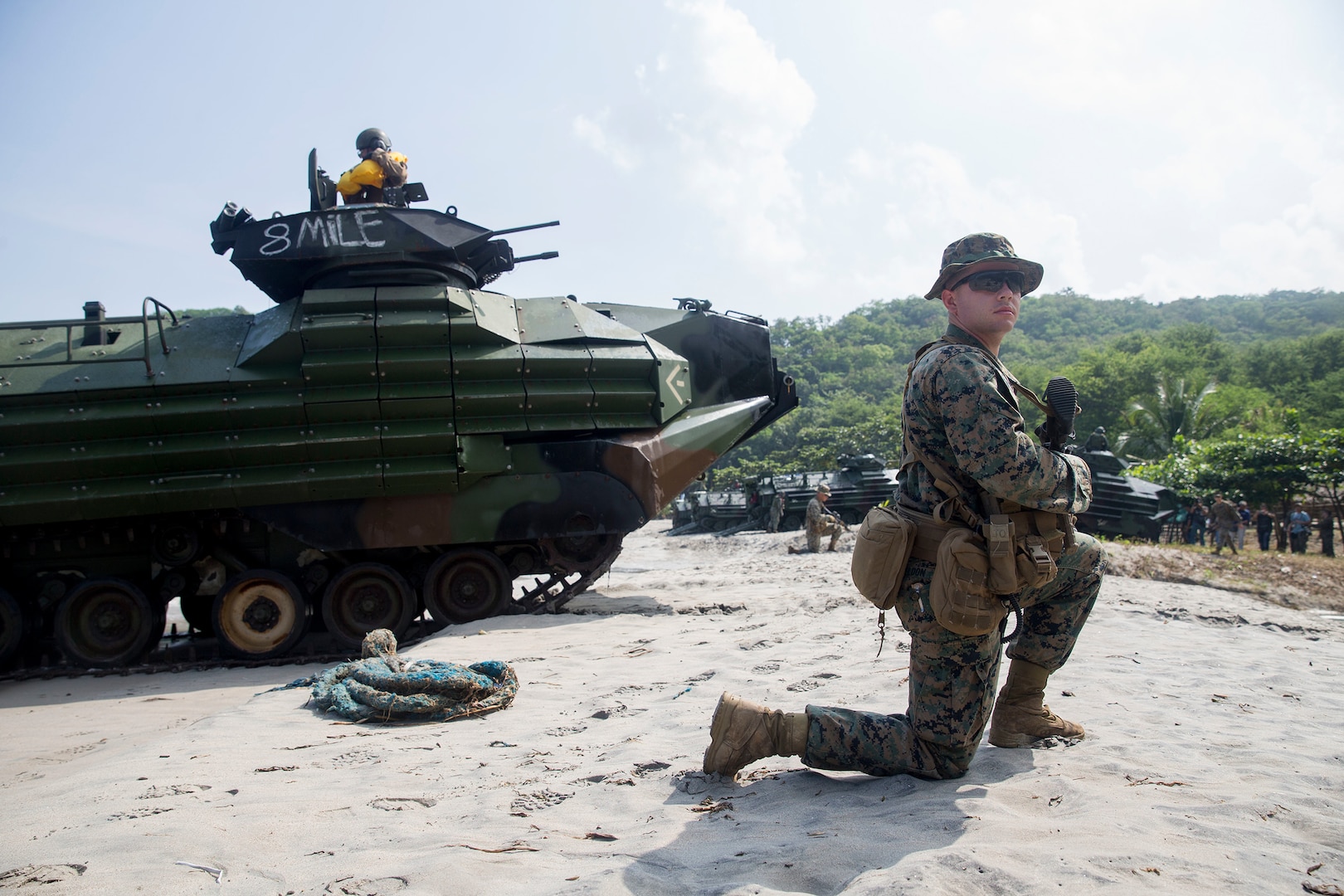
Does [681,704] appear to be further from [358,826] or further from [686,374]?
[686,374]

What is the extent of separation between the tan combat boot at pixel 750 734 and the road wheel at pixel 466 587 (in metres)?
5.71

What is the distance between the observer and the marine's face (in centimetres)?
345

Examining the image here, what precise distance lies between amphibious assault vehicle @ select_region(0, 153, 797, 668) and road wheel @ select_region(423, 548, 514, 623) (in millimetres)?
22

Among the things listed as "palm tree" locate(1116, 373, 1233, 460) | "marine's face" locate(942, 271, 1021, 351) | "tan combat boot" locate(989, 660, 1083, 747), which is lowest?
"tan combat boot" locate(989, 660, 1083, 747)

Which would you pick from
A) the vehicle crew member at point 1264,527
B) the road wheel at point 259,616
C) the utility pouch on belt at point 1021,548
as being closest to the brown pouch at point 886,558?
the utility pouch on belt at point 1021,548

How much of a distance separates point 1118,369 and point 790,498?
107 feet

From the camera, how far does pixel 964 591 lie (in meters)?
3.09

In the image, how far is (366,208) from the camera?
28.6 feet

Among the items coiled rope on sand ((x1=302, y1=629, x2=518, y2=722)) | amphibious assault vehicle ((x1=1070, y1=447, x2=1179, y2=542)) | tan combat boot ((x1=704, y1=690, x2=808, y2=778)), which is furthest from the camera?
amphibious assault vehicle ((x1=1070, y1=447, x2=1179, y2=542))

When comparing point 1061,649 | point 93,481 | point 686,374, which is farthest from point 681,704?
point 93,481

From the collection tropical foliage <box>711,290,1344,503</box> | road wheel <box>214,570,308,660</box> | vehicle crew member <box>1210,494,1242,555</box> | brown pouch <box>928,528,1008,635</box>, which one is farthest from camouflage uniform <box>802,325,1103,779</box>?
vehicle crew member <box>1210,494,1242,555</box>

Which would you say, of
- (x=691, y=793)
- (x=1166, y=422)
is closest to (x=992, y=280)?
(x=691, y=793)

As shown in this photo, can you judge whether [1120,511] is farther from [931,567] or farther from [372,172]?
[931,567]

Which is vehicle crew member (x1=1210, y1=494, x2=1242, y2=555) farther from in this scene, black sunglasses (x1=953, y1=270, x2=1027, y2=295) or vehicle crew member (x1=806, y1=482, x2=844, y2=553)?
black sunglasses (x1=953, y1=270, x2=1027, y2=295)
